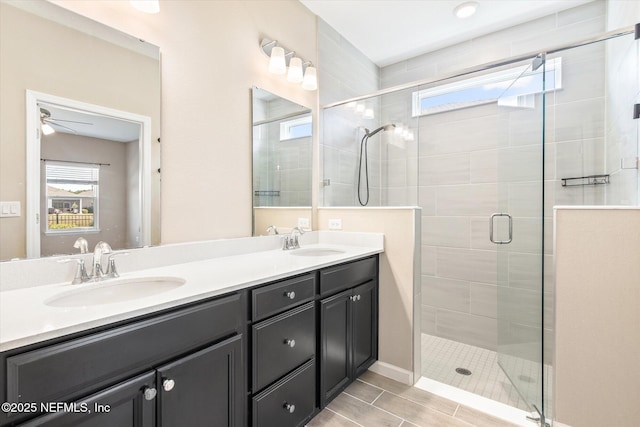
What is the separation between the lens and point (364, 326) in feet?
6.66

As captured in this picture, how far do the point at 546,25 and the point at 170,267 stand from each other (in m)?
3.32

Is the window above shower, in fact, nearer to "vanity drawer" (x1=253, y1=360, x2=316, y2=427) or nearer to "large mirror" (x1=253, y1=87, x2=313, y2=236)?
"large mirror" (x1=253, y1=87, x2=313, y2=236)

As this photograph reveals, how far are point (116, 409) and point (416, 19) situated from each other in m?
3.09

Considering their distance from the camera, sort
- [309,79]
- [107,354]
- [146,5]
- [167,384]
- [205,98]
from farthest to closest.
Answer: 1. [309,79]
2. [205,98]
3. [146,5]
4. [167,384]
5. [107,354]

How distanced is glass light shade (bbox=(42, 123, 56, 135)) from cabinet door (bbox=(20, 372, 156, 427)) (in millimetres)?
999

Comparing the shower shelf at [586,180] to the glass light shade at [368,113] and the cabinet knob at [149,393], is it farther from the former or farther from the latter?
the cabinet knob at [149,393]

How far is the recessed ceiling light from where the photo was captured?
2333 millimetres

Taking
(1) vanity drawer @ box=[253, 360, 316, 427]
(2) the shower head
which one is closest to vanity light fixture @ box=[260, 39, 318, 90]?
(2) the shower head

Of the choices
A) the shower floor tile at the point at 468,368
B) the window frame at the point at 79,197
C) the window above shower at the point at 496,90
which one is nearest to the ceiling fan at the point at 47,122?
the window frame at the point at 79,197

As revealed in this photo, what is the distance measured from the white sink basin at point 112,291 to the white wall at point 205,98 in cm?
31

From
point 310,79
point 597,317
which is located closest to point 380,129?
point 310,79

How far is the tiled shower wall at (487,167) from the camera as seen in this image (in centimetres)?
205

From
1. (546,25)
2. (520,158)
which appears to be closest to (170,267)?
(520,158)

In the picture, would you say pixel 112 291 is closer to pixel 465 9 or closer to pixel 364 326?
pixel 364 326
